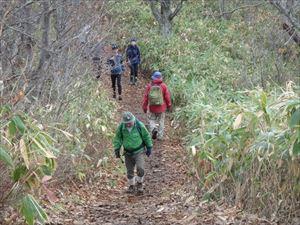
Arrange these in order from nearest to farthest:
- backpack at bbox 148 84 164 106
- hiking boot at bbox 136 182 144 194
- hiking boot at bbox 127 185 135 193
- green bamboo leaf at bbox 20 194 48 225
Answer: green bamboo leaf at bbox 20 194 48 225 < hiking boot at bbox 136 182 144 194 < hiking boot at bbox 127 185 135 193 < backpack at bbox 148 84 164 106

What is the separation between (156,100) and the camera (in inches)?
484

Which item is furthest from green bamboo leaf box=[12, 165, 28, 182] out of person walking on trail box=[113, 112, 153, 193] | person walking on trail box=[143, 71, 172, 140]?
person walking on trail box=[143, 71, 172, 140]

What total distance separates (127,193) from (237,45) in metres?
13.2

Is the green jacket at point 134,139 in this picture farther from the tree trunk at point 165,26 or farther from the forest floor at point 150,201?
the tree trunk at point 165,26

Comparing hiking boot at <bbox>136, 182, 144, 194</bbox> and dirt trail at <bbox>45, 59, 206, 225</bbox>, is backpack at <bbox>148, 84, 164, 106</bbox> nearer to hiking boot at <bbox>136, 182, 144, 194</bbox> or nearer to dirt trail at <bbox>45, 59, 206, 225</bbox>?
dirt trail at <bbox>45, 59, 206, 225</bbox>

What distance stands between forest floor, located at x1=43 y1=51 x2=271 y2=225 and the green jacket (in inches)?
37.7

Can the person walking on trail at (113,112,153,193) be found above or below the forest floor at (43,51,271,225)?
above

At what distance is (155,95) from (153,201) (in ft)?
12.7

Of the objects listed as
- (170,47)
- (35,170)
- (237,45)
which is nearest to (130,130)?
(35,170)

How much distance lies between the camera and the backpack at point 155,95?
40.3ft

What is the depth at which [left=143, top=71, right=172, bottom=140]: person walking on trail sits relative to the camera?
12.3 metres

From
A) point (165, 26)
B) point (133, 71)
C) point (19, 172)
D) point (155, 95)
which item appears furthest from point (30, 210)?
point (165, 26)

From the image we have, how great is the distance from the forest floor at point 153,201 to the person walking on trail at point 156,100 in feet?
1.80

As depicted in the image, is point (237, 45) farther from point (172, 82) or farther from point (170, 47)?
point (172, 82)
